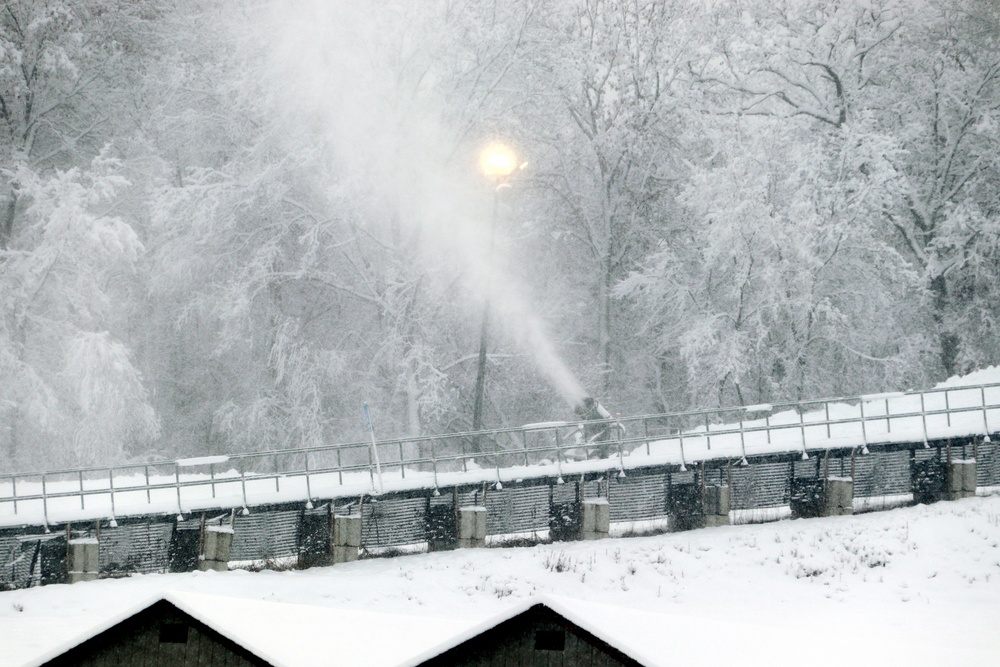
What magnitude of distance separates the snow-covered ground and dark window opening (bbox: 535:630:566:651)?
24.1ft

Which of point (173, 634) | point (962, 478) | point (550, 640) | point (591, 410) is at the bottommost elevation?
point (550, 640)

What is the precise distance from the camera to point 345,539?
23172 mm

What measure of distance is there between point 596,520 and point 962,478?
27.0 ft

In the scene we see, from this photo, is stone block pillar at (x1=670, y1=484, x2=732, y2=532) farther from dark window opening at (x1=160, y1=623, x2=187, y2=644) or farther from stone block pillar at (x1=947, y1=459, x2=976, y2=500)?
dark window opening at (x1=160, y1=623, x2=187, y2=644)

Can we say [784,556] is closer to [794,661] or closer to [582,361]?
[794,661]

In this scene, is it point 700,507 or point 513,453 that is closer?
point 513,453

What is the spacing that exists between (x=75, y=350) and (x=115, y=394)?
1.56 metres

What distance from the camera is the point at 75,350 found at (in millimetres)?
31547

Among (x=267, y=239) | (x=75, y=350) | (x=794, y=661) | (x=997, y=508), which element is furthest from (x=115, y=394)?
(x=794, y=661)

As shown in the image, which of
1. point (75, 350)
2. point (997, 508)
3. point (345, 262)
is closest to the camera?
point (997, 508)

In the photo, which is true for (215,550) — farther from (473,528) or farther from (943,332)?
(943,332)

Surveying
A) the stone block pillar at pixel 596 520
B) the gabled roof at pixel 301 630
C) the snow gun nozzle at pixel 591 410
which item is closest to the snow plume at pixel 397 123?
the snow gun nozzle at pixel 591 410

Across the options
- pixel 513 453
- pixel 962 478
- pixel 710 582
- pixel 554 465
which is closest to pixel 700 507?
pixel 554 465

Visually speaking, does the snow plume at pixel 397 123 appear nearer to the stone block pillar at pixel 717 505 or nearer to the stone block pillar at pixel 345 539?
the stone block pillar at pixel 717 505
